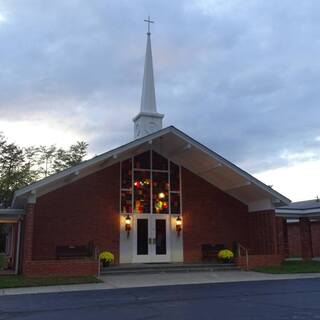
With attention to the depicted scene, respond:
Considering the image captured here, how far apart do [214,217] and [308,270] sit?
5.27 m

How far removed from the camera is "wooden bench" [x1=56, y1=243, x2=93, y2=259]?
18.0m

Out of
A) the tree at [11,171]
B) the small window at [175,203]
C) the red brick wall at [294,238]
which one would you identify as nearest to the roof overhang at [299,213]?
the small window at [175,203]

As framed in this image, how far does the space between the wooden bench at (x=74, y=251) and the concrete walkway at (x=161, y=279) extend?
2389mm

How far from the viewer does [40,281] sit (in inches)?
550

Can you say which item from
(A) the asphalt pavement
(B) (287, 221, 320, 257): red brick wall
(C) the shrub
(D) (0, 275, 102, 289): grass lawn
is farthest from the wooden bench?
(B) (287, 221, 320, 257): red brick wall

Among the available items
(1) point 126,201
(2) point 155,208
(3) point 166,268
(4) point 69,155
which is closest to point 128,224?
(1) point 126,201

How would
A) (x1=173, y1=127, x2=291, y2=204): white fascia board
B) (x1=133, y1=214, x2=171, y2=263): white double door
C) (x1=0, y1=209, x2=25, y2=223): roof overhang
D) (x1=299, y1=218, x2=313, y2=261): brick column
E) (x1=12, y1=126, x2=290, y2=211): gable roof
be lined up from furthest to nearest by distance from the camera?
(x1=299, y1=218, x2=313, y2=261): brick column < (x1=133, y1=214, x2=171, y2=263): white double door < (x1=173, y1=127, x2=291, y2=204): white fascia board < (x1=0, y1=209, x2=25, y2=223): roof overhang < (x1=12, y1=126, x2=290, y2=211): gable roof

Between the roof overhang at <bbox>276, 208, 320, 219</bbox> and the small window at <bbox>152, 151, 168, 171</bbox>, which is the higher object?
the small window at <bbox>152, 151, 168, 171</bbox>

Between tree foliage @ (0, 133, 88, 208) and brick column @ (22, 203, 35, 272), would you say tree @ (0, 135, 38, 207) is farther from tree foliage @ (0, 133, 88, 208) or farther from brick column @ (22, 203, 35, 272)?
brick column @ (22, 203, 35, 272)

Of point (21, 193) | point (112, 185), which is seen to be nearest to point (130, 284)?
point (21, 193)

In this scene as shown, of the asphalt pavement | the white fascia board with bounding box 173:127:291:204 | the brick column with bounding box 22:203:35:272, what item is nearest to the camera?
the asphalt pavement

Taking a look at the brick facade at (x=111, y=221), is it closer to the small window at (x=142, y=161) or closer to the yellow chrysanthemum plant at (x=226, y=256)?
the small window at (x=142, y=161)

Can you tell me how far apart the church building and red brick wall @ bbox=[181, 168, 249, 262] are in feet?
0.15

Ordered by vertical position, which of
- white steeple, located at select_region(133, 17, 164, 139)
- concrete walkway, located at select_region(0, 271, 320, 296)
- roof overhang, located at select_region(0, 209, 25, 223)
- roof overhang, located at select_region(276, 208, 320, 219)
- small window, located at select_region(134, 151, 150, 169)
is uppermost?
white steeple, located at select_region(133, 17, 164, 139)
